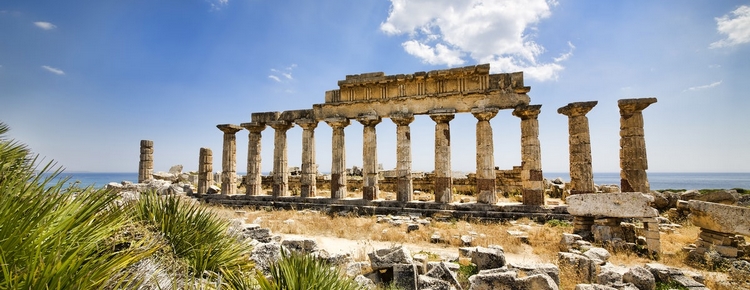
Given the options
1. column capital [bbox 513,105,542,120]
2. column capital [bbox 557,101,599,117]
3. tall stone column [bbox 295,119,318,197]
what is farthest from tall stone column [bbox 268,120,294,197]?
column capital [bbox 557,101,599,117]

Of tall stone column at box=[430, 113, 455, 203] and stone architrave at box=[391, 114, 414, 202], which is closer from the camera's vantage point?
tall stone column at box=[430, 113, 455, 203]

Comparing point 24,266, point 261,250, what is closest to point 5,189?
point 24,266

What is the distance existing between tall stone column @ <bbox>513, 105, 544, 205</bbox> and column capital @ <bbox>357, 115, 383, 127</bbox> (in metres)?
5.59

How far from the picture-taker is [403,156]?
597 inches

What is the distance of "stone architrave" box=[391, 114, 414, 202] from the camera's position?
14.8 metres

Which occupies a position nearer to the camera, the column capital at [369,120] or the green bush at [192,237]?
the green bush at [192,237]

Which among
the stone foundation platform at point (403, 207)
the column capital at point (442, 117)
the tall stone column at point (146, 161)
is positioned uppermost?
the column capital at point (442, 117)

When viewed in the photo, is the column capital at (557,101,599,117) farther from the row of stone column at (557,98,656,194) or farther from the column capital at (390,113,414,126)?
the column capital at (390,113,414,126)

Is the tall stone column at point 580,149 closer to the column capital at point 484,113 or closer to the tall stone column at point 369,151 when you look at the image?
the column capital at point 484,113

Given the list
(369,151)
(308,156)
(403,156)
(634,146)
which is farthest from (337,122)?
(634,146)

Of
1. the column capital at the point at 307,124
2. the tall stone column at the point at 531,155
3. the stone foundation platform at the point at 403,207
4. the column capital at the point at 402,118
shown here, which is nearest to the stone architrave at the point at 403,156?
the column capital at the point at 402,118

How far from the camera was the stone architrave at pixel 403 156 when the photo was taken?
14.8 meters

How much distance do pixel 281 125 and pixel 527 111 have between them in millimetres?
11065

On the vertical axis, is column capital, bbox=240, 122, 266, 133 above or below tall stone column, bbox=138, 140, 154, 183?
above
